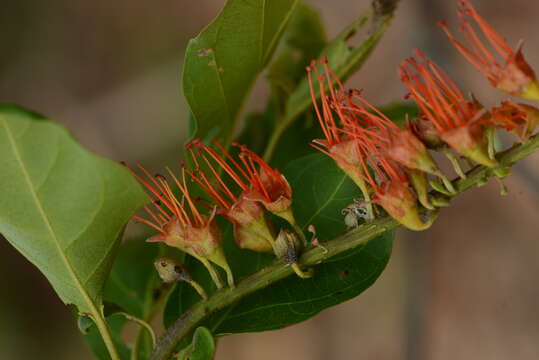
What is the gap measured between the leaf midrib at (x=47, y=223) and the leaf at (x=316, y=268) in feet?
0.62

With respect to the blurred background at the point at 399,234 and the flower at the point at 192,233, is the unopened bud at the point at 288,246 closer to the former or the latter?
the flower at the point at 192,233

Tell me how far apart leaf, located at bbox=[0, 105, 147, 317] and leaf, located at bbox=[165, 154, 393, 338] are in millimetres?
211

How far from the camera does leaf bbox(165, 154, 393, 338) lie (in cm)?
97

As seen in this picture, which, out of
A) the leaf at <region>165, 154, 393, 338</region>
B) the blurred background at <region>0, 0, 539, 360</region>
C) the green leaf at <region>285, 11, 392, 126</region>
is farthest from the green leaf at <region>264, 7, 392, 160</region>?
the blurred background at <region>0, 0, 539, 360</region>

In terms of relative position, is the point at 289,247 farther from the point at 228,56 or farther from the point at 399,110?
the point at 399,110

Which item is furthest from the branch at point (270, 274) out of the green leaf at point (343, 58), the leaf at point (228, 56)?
the green leaf at point (343, 58)

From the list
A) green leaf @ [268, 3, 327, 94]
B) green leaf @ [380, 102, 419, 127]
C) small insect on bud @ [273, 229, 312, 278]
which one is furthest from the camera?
green leaf @ [268, 3, 327, 94]

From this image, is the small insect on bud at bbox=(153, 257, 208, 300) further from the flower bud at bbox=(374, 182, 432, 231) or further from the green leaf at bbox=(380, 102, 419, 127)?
the green leaf at bbox=(380, 102, 419, 127)

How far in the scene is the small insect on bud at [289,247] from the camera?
0.90 metres

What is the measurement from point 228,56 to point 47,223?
1.21ft

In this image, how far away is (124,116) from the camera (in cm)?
269

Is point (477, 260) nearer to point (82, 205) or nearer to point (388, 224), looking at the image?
point (388, 224)

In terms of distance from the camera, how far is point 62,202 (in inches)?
33.2


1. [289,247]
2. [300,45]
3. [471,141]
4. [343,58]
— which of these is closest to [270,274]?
[289,247]
